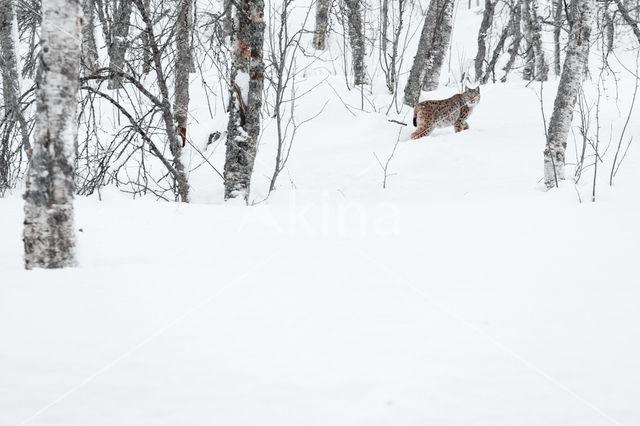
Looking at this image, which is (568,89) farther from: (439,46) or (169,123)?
(439,46)

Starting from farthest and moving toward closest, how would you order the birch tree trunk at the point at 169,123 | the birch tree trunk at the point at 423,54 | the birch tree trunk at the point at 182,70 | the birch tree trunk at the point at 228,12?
the birch tree trunk at the point at 423,54 → the birch tree trunk at the point at 182,70 → the birch tree trunk at the point at 169,123 → the birch tree trunk at the point at 228,12

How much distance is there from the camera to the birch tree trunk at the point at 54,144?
2297mm

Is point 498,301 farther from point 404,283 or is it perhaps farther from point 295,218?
point 295,218

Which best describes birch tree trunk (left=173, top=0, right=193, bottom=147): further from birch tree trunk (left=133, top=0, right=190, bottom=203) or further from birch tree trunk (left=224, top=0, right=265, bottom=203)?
birch tree trunk (left=224, top=0, right=265, bottom=203)

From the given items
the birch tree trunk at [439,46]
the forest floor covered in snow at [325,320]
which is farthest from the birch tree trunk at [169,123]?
the birch tree trunk at [439,46]

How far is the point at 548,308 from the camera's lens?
2.23 meters

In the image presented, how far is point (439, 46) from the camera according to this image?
908cm

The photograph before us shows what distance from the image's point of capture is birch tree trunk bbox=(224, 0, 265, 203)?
4.64 metres

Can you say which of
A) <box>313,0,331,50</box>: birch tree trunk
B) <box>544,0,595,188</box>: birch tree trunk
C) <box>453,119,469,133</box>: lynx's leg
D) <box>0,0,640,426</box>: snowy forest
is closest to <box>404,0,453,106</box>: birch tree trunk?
<box>453,119,469,133</box>: lynx's leg

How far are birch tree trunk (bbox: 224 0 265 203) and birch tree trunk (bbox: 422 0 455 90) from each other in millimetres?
4300

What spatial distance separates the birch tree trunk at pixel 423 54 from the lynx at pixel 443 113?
3.71 feet

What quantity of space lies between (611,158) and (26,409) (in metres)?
6.24

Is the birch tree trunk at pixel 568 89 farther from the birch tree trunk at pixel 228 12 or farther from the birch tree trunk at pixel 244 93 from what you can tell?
the birch tree trunk at pixel 228 12

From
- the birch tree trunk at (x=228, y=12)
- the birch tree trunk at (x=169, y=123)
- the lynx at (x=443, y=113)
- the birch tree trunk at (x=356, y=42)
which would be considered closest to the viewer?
the birch tree trunk at (x=228, y=12)
